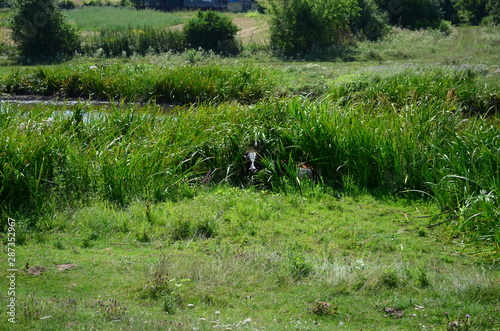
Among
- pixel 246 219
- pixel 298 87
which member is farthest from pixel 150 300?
pixel 298 87

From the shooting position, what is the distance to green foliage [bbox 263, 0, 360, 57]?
28453mm

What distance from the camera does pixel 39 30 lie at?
28.0m

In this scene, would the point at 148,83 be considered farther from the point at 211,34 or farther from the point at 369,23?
the point at 369,23

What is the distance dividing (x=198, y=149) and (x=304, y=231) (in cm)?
301

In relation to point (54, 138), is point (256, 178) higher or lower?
lower

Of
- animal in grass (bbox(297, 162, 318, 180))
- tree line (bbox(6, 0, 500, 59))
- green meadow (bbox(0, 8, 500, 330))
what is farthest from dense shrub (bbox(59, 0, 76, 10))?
animal in grass (bbox(297, 162, 318, 180))

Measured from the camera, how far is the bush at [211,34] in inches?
1158

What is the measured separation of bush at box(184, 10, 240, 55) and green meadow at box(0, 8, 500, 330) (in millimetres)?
19678

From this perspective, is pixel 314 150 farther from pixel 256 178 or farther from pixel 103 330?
pixel 103 330

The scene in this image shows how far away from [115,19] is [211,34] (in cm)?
1422

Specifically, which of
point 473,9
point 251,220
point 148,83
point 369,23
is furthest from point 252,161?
point 473,9

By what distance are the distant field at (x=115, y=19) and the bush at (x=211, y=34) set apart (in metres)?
A: 6.44

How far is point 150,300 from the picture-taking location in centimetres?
447

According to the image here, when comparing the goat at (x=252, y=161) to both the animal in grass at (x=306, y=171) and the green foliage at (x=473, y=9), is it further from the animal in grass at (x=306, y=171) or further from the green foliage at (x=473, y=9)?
the green foliage at (x=473, y=9)
